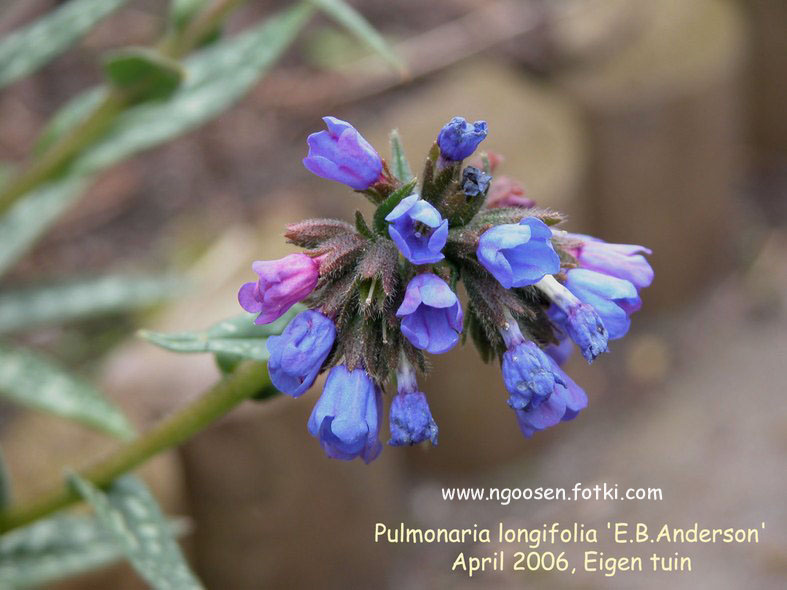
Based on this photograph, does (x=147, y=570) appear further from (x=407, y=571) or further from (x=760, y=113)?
(x=760, y=113)

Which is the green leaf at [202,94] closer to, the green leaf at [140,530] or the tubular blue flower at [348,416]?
the green leaf at [140,530]

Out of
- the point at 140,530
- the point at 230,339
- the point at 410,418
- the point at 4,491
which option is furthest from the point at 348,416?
the point at 4,491

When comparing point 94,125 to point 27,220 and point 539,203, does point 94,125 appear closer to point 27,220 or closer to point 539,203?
point 27,220

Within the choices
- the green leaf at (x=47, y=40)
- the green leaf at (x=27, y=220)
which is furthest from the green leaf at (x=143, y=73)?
the green leaf at (x=27, y=220)

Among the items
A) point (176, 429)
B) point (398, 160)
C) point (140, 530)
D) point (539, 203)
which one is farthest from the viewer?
point (539, 203)

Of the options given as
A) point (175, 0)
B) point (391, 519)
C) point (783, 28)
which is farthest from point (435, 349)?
point (783, 28)

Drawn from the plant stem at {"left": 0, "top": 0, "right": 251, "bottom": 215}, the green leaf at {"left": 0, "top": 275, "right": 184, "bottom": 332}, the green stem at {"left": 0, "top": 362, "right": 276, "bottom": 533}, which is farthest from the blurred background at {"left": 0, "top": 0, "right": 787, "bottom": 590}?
the green stem at {"left": 0, "top": 362, "right": 276, "bottom": 533}
